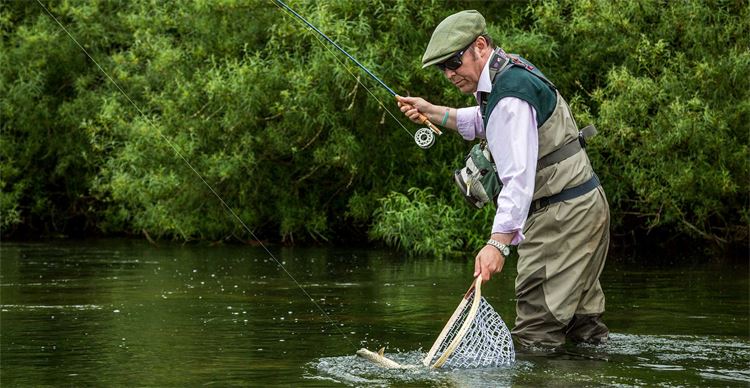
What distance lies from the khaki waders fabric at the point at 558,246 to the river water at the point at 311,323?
19 centimetres

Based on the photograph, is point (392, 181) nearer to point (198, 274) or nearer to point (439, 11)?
point (439, 11)

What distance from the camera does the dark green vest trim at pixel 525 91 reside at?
5402mm

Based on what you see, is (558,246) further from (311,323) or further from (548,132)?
(311,323)

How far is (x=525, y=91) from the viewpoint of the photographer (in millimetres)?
5414

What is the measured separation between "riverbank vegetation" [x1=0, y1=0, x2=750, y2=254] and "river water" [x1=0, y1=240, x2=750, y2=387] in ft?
3.96

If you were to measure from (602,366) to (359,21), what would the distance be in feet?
30.7

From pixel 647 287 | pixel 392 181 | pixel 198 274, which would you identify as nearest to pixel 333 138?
pixel 392 181

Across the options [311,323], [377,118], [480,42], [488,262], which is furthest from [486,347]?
[377,118]

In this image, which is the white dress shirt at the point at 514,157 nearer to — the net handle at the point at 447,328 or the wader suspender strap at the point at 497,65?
the wader suspender strap at the point at 497,65

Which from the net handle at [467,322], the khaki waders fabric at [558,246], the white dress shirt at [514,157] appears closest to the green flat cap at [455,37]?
the white dress shirt at [514,157]

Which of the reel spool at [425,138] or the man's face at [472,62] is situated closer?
the man's face at [472,62]

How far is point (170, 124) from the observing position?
16.2m

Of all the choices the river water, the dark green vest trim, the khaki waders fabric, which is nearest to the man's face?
the dark green vest trim

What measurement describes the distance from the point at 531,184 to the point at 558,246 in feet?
1.46
